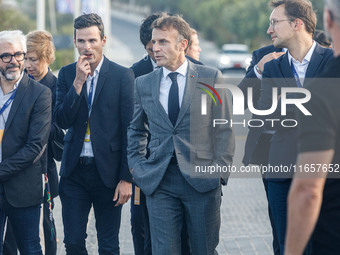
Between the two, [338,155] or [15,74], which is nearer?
[338,155]

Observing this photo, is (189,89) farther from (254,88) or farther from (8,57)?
(8,57)

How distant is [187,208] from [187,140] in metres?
0.51

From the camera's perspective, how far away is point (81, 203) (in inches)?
205

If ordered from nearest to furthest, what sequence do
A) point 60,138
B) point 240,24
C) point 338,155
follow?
point 338,155, point 60,138, point 240,24

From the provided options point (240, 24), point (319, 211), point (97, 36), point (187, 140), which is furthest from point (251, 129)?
point (240, 24)

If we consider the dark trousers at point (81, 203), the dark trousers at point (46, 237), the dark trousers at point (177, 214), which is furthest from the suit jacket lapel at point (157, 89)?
the dark trousers at point (46, 237)

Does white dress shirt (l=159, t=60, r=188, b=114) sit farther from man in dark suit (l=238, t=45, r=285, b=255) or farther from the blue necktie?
man in dark suit (l=238, t=45, r=285, b=255)

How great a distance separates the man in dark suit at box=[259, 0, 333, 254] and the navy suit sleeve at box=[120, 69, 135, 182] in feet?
3.70

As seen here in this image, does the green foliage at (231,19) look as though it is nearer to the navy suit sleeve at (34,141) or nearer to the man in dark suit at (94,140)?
the man in dark suit at (94,140)

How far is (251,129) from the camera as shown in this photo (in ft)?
17.2

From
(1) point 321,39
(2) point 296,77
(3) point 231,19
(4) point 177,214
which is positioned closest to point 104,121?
(4) point 177,214

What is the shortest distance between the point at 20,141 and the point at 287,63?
2138 millimetres

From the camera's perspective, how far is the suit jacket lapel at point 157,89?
4.69 m

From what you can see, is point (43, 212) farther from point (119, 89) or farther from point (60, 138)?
point (119, 89)
